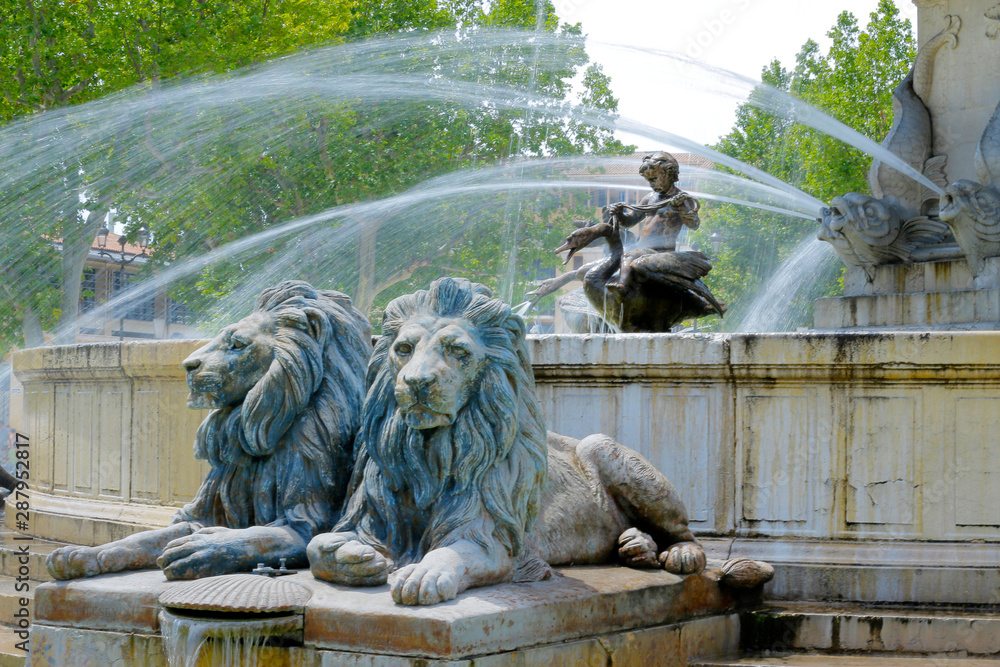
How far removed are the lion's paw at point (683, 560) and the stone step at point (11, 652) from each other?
2.45 metres

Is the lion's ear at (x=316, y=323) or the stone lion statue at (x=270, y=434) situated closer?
the stone lion statue at (x=270, y=434)

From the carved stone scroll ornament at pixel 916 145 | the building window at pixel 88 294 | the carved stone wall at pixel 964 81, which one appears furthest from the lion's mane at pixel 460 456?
the building window at pixel 88 294

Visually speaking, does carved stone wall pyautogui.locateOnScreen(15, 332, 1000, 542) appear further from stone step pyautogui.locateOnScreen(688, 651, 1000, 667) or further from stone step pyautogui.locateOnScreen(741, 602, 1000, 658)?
stone step pyautogui.locateOnScreen(688, 651, 1000, 667)

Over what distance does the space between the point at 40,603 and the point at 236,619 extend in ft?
2.83

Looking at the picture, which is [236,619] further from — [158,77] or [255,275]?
[255,275]

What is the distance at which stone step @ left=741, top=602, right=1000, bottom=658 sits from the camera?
4.68m

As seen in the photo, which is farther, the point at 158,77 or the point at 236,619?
the point at 158,77

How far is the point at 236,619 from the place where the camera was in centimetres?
361

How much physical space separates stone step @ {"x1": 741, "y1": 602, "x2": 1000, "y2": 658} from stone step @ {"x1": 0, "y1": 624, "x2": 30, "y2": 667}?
2.74 metres

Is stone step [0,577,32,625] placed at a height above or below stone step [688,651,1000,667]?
below

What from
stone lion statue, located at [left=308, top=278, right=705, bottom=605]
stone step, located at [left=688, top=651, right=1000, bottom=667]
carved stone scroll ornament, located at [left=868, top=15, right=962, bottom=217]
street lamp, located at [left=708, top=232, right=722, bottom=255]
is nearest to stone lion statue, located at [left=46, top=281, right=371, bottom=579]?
stone lion statue, located at [left=308, top=278, right=705, bottom=605]

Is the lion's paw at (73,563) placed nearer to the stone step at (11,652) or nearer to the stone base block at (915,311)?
the stone step at (11,652)

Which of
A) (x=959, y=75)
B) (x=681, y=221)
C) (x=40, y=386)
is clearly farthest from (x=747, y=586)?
(x=959, y=75)

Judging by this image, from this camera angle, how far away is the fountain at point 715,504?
3.74 meters
